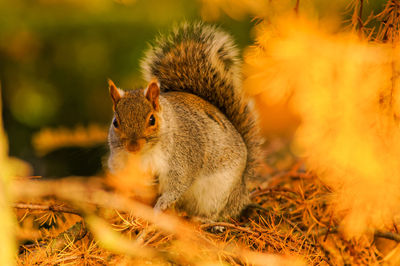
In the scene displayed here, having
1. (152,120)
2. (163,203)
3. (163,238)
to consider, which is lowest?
(163,203)

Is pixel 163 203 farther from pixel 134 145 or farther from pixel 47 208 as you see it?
pixel 47 208

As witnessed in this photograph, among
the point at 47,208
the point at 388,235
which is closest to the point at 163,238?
the point at 47,208

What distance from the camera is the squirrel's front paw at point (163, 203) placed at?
1075 mm

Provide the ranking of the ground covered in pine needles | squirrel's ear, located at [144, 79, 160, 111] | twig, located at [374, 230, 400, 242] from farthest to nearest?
squirrel's ear, located at [144, 79, 160, 111] < twig, located at [374, 230, 400, 242] < the ground covered in pine needles

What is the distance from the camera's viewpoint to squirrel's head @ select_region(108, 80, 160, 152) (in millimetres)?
948

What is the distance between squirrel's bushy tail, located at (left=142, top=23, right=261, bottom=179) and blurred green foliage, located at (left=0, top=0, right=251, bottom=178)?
59 millimetres

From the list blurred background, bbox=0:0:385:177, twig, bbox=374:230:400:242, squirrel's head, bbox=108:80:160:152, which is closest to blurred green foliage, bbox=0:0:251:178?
blurred background, bbox=0:0:385:177

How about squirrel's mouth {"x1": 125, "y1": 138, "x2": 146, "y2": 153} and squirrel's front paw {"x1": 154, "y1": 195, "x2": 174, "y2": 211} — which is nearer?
squirrel's mouth {"x1": 125, "y1": 138, "x2": 146, "y2": 153}

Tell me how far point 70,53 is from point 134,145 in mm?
602

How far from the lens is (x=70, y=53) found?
1.37 meters

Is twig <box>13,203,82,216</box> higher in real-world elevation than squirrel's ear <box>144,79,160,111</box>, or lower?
lower

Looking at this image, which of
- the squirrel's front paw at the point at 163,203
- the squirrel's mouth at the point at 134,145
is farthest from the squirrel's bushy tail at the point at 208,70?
the squirrel's mouth at the point at 134,145

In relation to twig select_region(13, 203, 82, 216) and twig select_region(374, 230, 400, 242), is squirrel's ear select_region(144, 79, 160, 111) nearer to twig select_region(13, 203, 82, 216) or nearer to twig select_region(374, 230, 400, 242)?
twig select_region(13, 203, 82, 216)

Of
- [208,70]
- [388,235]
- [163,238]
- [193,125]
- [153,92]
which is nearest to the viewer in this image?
[163,238]
